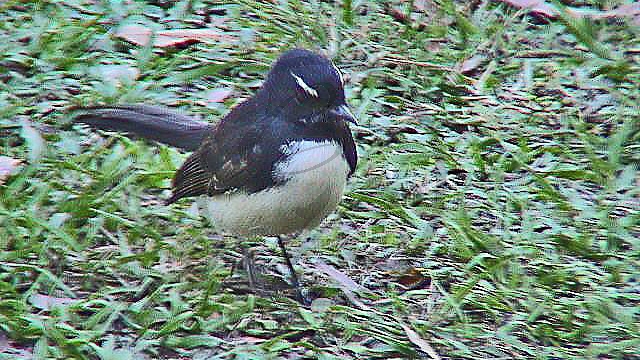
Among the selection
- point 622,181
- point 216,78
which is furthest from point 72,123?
point 622,181

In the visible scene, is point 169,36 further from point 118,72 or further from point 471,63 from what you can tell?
point 471,63

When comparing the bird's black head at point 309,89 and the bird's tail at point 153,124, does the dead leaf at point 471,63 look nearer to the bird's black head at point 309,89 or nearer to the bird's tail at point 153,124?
the bird's tail at point 153,124

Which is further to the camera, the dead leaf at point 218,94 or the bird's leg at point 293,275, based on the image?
the dead leaf at point 218,94

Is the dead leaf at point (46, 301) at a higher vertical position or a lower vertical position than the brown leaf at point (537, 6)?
lower

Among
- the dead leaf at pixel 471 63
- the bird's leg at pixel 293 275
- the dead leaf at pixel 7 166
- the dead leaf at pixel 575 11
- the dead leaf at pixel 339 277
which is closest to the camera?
the bird's leg at pixel 293 275

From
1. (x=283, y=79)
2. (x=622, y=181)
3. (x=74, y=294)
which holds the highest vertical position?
(x=283, y=79)

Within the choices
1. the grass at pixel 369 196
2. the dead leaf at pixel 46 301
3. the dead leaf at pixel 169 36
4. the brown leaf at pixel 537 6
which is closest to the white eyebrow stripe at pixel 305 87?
the grass at pixel 369 196

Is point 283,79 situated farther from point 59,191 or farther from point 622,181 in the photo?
point 622,181
